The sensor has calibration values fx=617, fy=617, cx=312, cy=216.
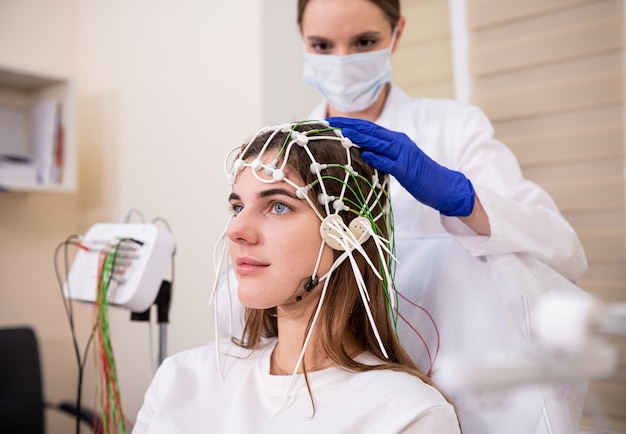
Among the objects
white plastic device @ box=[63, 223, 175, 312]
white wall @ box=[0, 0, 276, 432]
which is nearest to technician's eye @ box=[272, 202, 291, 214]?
white plastic device @ box=[63, 223, 175, 312]

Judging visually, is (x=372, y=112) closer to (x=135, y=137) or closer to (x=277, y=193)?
(x=277, y=193)

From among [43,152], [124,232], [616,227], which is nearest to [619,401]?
[616,227]

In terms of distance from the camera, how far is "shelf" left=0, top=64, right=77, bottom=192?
238 cm

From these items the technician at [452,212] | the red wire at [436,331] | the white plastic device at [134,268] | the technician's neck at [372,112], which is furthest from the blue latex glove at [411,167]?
the white plastic device at [134,268]

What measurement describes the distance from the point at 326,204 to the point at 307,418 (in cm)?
38

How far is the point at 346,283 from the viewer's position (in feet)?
3.89

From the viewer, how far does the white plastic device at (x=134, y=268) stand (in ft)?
4.88

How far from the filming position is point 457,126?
149 cm

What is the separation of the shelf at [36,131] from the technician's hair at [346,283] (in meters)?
1.52

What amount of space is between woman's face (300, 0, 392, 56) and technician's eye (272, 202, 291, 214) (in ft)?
1.80

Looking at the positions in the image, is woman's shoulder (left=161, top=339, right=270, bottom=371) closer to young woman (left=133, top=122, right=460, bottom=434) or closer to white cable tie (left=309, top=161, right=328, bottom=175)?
young woman (left=133, top=122, right=460, bottom=434)

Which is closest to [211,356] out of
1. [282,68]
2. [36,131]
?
[282,68]

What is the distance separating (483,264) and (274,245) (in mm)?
472

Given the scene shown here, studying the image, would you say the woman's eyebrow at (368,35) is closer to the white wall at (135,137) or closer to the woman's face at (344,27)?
the woman's face at (344,27)
